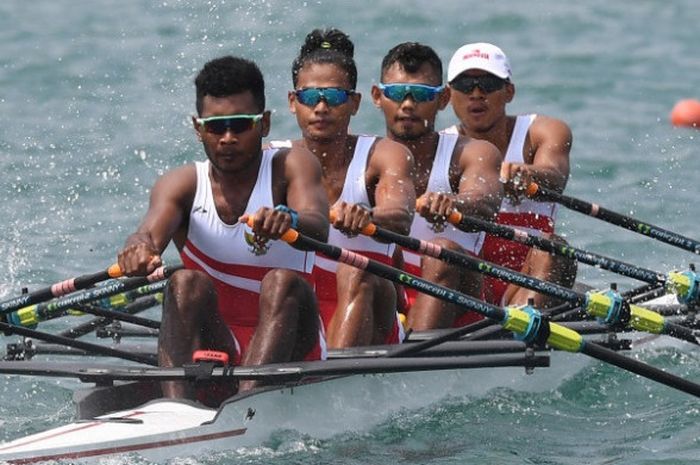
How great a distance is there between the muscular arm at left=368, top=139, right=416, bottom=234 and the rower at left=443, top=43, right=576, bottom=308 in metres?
1.01

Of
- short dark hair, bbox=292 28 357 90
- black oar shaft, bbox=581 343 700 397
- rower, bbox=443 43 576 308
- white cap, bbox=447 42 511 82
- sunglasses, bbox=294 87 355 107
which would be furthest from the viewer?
white cap, bbox=447 42 511 82

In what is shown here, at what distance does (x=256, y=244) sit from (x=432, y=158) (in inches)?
66.2

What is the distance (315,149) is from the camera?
7.30 meters

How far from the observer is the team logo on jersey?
6.30 meters

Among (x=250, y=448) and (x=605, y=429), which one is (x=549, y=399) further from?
(x=250, y=448)

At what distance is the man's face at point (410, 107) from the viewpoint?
25.4ft

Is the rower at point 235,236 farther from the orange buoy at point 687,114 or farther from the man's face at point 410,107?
the orange buoy at point 687,114

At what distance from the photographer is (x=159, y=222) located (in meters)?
6.21

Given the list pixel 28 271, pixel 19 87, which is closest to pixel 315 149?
pixel 28 271

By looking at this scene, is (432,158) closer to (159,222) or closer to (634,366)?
(634,366)

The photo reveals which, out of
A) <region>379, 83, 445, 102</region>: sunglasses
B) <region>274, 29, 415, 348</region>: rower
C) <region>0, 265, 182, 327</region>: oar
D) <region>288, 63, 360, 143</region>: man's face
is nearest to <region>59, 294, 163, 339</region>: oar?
<region>0, 265, 182, 327</region>: oar

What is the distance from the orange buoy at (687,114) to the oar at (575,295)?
17.3 feet

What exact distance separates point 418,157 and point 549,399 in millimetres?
1335

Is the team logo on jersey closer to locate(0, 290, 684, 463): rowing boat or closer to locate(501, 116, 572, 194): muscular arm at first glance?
locate(0, 290, 684, 463): rowing boat
